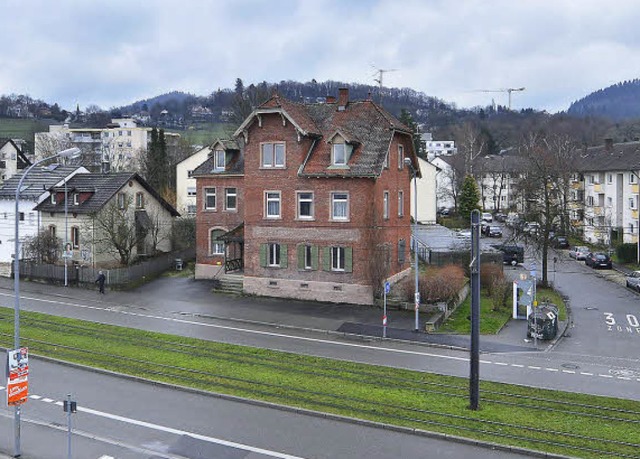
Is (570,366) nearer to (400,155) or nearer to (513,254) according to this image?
(400,155)

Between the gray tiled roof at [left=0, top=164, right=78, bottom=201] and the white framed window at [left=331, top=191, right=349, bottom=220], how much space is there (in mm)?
21551

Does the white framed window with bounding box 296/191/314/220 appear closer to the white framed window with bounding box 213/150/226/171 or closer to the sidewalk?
the sidewalk

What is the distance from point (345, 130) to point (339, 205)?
414 centimetres

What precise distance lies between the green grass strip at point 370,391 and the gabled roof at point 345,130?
12.4 meters

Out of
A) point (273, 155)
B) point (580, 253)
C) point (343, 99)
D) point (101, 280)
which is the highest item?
point (343, 99)

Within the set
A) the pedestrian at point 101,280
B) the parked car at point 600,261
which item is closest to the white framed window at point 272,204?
the pedestrian at point 101,280

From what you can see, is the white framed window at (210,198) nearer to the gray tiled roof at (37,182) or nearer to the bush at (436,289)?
the gray tiled roof at (37,182)

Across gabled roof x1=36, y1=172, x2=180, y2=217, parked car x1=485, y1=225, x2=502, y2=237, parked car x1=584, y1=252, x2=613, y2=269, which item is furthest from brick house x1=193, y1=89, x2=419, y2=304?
parked car x1=485, y1=225, x2=502, y2=237

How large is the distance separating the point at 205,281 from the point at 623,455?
29.6 m

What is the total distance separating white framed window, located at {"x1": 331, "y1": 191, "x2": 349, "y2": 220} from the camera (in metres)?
34.4

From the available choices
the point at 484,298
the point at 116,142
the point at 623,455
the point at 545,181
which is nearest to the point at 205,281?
the point at 484,298

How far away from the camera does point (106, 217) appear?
139ft

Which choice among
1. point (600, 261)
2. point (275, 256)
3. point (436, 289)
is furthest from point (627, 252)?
point (275, 256)

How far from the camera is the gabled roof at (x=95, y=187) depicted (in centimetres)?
4294
